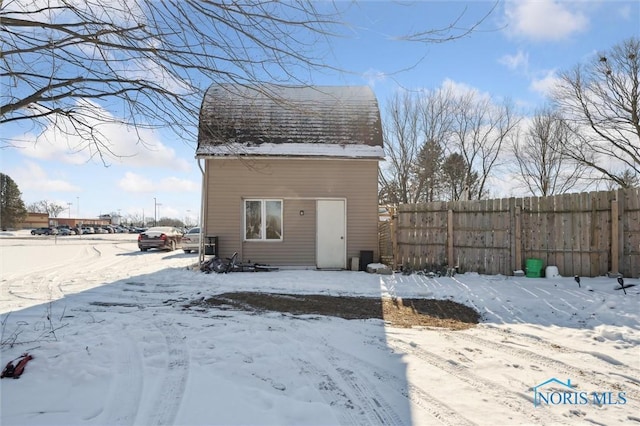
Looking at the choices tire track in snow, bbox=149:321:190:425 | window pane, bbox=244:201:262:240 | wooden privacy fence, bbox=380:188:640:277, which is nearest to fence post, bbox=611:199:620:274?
wooden privacy fence, bbox=380:188:640:277

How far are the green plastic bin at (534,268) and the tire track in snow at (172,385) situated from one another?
819 cm

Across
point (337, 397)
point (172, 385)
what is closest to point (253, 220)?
point (172, 385)

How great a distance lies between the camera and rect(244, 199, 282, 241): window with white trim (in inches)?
460

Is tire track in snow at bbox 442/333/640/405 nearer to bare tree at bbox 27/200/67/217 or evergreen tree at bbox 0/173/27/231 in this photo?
evergreen tree at bbox 0/173/27/231

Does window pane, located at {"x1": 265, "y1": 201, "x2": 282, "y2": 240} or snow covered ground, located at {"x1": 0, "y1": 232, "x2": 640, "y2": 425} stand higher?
window pane, located at {"x1": 265, "y1": 201, "x2": 282, "y2": 240}

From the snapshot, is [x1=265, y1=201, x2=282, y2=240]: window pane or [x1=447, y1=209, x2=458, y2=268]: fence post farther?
[x1=265, y1=201, x2=282, y2=240]: window pane

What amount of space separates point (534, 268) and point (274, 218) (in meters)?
7.57

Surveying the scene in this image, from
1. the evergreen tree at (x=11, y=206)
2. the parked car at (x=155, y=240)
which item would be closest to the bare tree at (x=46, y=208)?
the evergreen tree at (x=11, y=206)

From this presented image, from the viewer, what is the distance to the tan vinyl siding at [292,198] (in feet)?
37.9

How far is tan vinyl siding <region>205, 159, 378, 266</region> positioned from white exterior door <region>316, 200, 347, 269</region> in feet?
0.56

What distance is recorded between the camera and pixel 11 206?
168 ft

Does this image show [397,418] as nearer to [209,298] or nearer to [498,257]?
[209,298]

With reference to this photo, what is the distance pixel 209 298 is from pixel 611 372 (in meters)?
6.51

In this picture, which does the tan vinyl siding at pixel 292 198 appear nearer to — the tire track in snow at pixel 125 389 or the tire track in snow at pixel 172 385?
the tire track in snow at pixel 172 385
